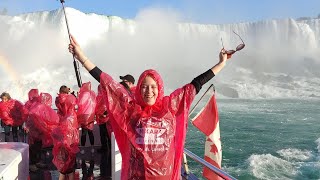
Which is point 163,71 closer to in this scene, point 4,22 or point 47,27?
point 47,27

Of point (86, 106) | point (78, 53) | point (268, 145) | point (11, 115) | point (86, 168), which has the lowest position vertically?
point (268, 145)

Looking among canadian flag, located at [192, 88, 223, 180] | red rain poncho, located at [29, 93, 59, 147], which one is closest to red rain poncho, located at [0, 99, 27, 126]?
red rain poncho, located at [29, 93, 59, 147]

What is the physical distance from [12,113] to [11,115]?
31 millimetres

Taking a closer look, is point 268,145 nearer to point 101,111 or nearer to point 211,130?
point 211,130

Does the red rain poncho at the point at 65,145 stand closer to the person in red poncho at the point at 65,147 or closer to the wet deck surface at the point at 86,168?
the person in red poncho at the point at 65,147

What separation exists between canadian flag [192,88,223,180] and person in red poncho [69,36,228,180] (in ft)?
8.75

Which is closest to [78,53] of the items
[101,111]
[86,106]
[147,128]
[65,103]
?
[147,128]

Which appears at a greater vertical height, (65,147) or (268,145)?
(65,147)

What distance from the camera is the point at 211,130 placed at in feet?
16.4

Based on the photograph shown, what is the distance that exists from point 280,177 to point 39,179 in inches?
345

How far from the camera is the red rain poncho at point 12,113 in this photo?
5754 mm

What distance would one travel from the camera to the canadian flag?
16.3ft

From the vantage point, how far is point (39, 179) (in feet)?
13.2

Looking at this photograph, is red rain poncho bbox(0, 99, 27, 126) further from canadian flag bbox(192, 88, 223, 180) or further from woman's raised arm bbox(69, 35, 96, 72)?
woman's raised arm bbox(69, 35, 96, 72)
